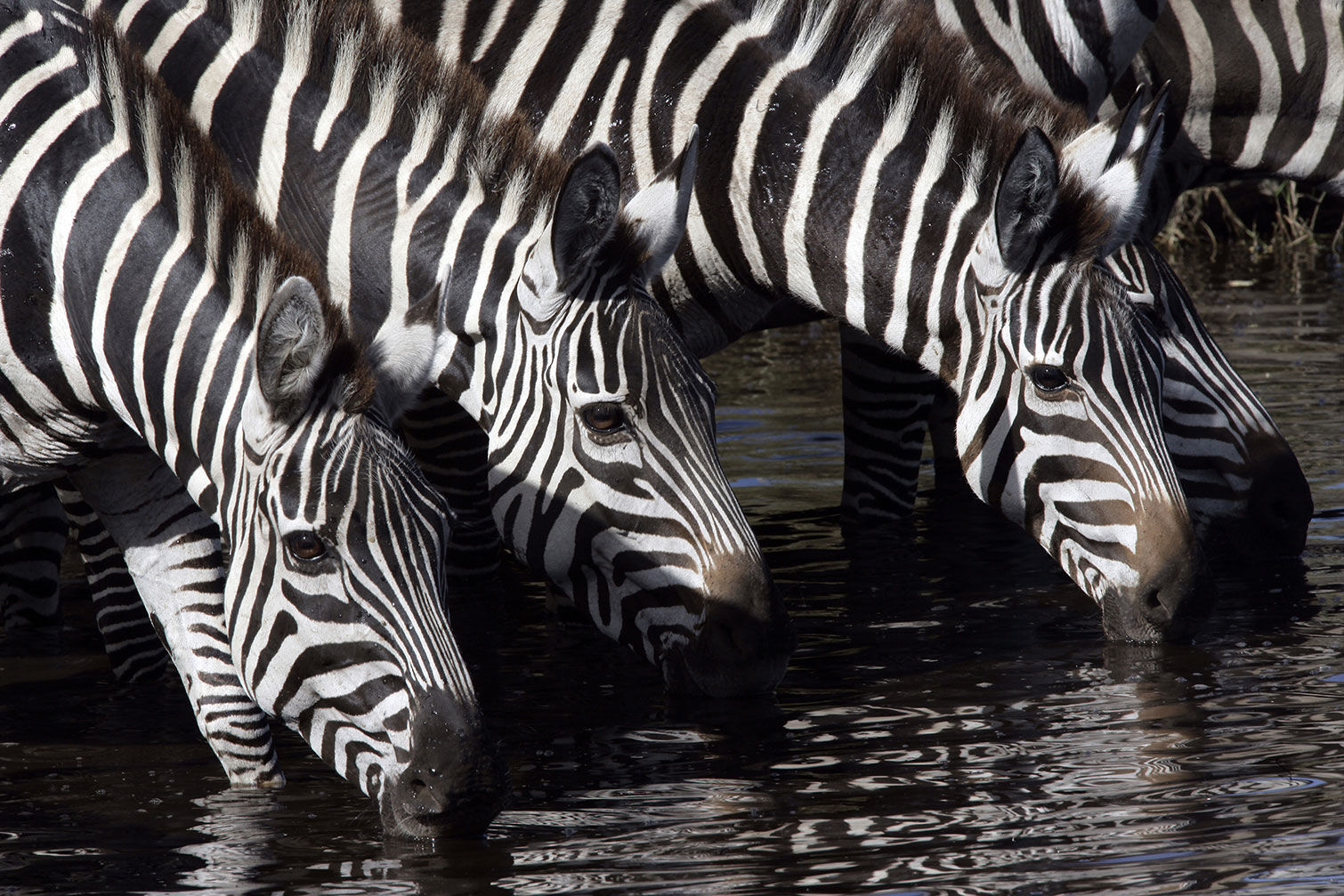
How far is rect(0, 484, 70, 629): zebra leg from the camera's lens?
7.54 meters

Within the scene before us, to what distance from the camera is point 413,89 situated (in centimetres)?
637

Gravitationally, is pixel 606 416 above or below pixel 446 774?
above

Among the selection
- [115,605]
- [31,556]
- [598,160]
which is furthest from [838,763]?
[31,556]

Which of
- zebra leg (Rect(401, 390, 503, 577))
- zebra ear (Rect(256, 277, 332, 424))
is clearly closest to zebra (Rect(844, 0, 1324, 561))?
zebra leg (Rect(401, 390, 503, 577))

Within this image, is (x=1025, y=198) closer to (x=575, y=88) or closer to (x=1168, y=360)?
(x=1168, y=360)

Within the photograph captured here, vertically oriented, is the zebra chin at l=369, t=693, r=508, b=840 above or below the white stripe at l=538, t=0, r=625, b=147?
below

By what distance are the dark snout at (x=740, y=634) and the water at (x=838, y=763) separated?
0.89 feet

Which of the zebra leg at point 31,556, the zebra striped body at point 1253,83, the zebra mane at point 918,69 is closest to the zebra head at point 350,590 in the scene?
the zebra mane at point 918,69

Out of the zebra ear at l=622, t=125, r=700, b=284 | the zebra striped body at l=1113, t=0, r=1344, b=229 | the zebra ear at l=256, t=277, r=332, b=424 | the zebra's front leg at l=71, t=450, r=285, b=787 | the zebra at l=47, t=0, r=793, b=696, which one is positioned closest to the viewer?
the zebra ear at l=256, t=277, r=332, b=424

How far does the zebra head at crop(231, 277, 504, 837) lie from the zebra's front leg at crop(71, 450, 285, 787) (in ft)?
3.06

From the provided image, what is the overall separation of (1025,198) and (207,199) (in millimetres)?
2894

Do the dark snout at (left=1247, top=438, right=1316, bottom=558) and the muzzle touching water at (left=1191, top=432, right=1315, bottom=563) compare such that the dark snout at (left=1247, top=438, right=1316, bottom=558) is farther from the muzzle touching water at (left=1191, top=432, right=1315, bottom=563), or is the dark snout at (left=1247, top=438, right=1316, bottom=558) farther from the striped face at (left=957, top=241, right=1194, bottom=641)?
the striped face at (left=957, top=241, right=1194, bottom=641)

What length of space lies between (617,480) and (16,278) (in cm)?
207

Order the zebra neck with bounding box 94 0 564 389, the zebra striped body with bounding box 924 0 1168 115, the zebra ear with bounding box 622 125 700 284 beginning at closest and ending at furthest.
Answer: the zebra ear with bounding box 622 125 700 284 → the zebra neck with bounding box 94 0 564 389 → the zebra striped body with bounding box 924 0 1168 115
